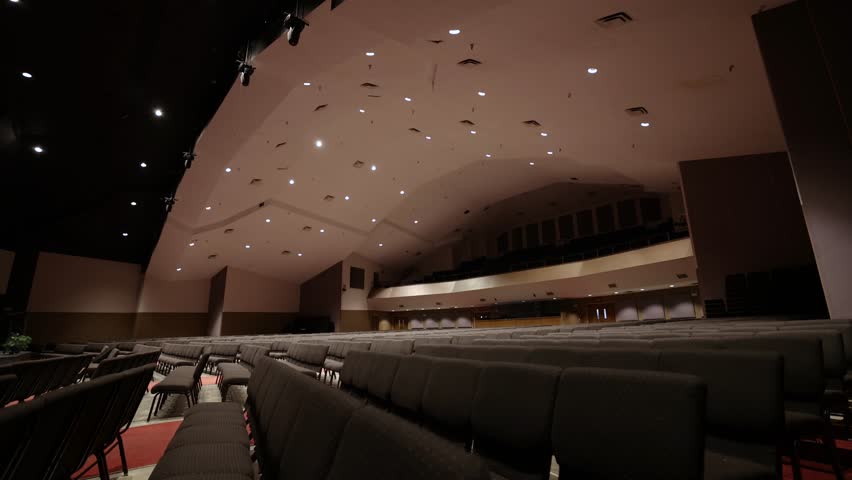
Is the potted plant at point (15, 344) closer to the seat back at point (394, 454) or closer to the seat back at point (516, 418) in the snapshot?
the seat back at point (516, 418)

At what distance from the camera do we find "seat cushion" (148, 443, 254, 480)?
132 centimetres

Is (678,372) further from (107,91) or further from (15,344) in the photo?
(15,344)

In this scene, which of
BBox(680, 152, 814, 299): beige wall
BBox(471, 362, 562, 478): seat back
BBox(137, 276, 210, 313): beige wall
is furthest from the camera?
BBox(137, 276, 210, 313): beige wall

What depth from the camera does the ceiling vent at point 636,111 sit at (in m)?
8.14

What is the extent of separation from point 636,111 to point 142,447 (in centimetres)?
936

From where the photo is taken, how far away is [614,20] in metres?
5.81

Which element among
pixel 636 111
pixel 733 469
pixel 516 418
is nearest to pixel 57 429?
pixel 516 418

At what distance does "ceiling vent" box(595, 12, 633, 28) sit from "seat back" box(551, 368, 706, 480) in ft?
20.5

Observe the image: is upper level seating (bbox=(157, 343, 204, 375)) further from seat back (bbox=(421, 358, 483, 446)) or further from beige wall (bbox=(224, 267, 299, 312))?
beige wall (bbox=(224, 267, 299, 312))

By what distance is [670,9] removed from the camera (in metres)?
5.58

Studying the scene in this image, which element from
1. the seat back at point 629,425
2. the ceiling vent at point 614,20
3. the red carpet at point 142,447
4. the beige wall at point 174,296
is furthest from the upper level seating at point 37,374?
the beige wall at point 174,296

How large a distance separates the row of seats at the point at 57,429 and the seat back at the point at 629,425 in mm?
1331

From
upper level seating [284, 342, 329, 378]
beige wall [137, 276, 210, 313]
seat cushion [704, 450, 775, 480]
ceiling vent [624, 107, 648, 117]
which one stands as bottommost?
seat cushion [704, 450, 775, 480]

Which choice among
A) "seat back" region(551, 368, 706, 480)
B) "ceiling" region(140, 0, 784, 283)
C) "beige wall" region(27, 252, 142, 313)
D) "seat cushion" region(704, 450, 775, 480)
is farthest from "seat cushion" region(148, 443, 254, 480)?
"beige wall" region(27, 252, 142, 313)
